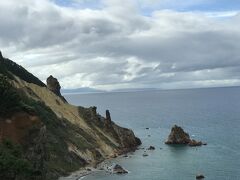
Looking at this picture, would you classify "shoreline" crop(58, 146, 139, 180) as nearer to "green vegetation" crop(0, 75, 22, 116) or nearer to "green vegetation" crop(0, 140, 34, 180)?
"green vegetation" crop(0, 75, 22, 116)

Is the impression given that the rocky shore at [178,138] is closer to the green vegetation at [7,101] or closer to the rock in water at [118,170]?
the rock in water at [118,170]

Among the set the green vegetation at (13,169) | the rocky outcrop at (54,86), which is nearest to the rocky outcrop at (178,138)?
the rocky outcrop at (54,86)

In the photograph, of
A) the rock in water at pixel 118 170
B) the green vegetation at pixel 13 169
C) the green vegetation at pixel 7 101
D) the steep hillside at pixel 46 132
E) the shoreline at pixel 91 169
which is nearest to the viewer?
the green vegetation at pixel 13 169

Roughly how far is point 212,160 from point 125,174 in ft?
94.8

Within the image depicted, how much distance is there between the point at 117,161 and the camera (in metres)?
132

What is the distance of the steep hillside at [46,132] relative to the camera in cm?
7856

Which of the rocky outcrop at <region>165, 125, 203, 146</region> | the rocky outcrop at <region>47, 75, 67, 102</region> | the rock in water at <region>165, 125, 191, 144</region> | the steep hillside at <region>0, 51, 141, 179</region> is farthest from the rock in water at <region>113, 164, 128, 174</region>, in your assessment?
the rocky outcrop at <region>47, 75, 67, 102</region>

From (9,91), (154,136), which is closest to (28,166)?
(9,91)

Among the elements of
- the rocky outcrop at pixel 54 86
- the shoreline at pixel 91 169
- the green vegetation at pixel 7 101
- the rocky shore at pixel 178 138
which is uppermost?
the rocky outcrop at pixel 54 86

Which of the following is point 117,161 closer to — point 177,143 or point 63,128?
point 63,128

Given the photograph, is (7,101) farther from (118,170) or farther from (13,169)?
(118,170)

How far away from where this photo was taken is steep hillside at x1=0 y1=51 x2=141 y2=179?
258 ft

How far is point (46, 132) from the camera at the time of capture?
3492 inches

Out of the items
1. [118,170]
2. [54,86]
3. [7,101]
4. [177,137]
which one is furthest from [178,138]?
[7,101]
